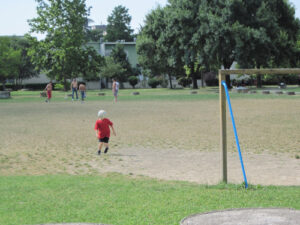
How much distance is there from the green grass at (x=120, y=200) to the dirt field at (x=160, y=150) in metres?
1.16

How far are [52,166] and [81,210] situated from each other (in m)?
4.10

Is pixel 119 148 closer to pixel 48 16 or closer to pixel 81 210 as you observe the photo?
pixel 81 210

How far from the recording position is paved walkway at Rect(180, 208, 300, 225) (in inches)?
181

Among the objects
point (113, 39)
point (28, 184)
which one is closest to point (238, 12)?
point (28, 184)

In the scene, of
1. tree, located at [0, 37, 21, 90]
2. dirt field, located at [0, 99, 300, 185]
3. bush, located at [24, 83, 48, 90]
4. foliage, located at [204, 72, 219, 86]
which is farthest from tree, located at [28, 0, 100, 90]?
dirt field, located at [0, 99, 300, 185]

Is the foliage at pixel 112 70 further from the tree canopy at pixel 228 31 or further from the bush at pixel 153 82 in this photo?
the tree canopy at pixel 228 31

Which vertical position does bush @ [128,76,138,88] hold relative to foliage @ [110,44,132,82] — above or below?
below

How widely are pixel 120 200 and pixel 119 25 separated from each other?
404 feet

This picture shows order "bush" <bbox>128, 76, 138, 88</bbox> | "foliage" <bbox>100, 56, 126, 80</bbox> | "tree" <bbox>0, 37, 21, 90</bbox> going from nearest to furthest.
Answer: "tree" <bbox>0, 37, 21, 90</bbox>
"foliage" <bbox>100, 56, 126, 80</bbox>
"bush" <bbox>128, 76, 138, 88</bbox>

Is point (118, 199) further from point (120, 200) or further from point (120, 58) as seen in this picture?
point (120, 58)

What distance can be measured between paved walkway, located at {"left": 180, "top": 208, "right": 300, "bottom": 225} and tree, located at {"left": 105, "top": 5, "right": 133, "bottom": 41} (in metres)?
120

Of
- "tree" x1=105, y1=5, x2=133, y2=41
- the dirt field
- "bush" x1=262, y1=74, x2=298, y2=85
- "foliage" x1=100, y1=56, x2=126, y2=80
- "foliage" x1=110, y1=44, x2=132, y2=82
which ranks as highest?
"tree" x1=105, y1=5, x2=133, y2=41

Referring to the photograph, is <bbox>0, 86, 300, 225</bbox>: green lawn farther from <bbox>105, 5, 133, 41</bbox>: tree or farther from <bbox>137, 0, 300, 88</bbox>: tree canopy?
<bbox>105, 5, 133, 41</bbox>: tree

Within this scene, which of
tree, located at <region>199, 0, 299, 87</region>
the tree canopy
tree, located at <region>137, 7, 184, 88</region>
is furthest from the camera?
tree, located at <region>137, 7, 184, 88</region>
